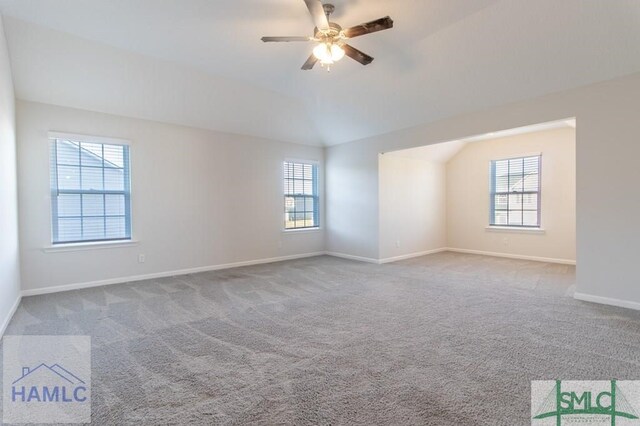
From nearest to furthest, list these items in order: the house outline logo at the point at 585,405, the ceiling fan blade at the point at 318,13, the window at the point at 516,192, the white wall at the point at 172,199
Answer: the house outline logo at the point at 585,405 < the ceiling fan blade at the point at 318,13 < the white wall at the point at 172,199 < the window at the point at 516,192

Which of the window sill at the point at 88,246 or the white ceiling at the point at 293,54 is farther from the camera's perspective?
the window sill at the point at 88,246

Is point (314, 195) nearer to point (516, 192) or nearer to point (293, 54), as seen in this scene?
point (293, 54)

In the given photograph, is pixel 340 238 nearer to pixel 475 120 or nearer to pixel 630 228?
pixel 475 120

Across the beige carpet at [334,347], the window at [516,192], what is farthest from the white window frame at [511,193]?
the beige carpet at [334,347]

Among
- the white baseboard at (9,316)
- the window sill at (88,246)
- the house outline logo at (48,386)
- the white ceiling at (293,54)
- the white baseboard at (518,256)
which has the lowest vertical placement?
the house outline logo at (48,386)

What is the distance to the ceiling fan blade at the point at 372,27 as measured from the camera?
2.58m

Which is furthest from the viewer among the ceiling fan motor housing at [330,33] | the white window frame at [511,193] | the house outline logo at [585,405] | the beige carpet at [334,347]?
the white window frame at [511,193]

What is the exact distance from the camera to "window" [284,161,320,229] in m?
6.78

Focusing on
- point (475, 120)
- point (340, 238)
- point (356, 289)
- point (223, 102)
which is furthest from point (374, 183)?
point (223, 102)

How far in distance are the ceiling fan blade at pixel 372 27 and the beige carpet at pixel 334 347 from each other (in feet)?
8.92

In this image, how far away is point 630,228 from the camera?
11.1 feet

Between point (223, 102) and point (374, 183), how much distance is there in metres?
3.15

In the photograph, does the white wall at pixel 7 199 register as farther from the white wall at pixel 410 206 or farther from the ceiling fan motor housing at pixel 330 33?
the white wall at pixel 410 206

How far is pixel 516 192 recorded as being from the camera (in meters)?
6.70
